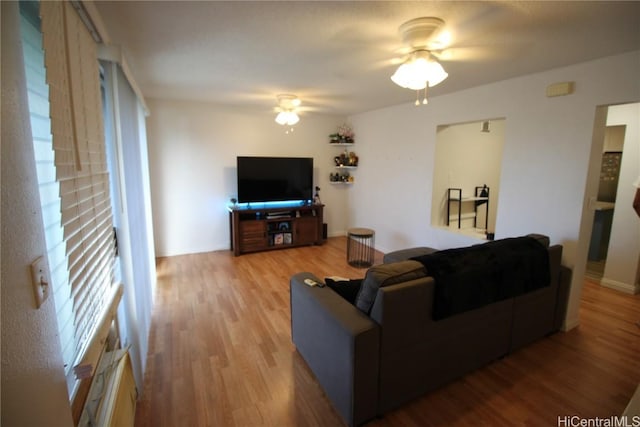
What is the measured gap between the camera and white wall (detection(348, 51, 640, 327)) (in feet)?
8.29

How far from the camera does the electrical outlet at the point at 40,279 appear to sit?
77 cm

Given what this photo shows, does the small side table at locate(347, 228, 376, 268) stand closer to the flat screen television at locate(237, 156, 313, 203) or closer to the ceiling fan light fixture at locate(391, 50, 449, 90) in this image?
the flat screen television at locate(237, 156, 313, 203)

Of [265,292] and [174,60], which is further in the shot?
[265,292]

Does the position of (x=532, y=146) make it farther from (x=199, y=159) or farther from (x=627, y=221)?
(x=199, y=159)

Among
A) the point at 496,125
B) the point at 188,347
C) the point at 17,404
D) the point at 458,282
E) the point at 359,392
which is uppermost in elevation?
the point at 496,125

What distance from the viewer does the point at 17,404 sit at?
2.10 ft

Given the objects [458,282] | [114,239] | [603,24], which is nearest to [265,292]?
[114,239]

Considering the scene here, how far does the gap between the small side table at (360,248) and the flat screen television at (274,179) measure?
3.94 feet

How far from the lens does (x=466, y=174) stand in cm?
446

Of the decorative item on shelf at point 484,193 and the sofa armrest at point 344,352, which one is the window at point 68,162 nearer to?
the sofa armrest at point 344,352

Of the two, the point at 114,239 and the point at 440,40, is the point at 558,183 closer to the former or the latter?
the point at 440,40

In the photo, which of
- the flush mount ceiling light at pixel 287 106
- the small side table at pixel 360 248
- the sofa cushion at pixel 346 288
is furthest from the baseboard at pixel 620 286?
the flush mount ceiling light at pixel 287 106

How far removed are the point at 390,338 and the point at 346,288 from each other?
53 cm

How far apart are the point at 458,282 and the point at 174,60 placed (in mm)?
2809
